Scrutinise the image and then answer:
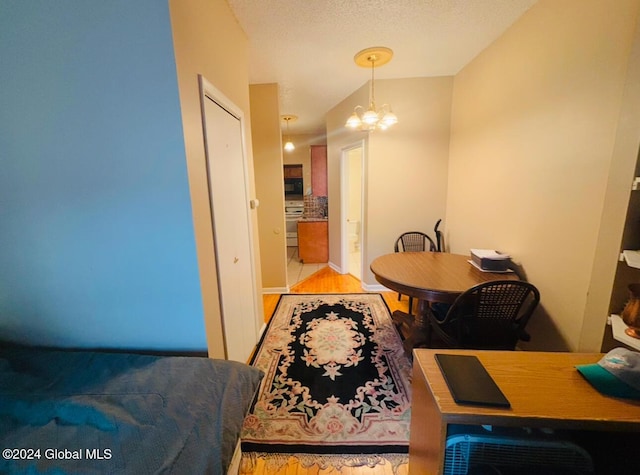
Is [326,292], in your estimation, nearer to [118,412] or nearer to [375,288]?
[375,288]

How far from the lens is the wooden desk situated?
724 mm

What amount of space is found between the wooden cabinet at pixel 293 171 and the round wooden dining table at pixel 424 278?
4.19 m

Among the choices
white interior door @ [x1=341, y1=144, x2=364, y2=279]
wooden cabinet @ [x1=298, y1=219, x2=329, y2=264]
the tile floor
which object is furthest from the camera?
wooden cabinet @ [x1=298, y1=219, x2=329, y2=264]

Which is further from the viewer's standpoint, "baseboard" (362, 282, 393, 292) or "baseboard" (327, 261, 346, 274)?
"baseboard" (327, 261, 346, 274)

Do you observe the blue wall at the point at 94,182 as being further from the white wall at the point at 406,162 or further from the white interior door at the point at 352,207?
the white interior door at the point at 352,207

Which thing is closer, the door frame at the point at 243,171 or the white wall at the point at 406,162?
the door frame at the point at 243,171

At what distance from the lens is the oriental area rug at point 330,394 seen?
1389 mm

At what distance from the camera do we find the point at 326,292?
140 inches

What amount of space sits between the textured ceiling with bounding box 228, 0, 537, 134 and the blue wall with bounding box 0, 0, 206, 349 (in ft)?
3.77

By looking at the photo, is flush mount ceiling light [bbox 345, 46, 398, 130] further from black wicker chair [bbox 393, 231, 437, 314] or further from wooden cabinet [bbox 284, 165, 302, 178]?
wooden cabinet [bbox 284, 165, 302, 178]

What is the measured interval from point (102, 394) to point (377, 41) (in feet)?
9.93

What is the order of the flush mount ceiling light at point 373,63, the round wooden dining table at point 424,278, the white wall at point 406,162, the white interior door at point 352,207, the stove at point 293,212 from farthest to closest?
the stove at point 293,212 < the white interior door at point 352,207 < the white wall at point 406,162 < the flush mount ceiling light at point 373,63 < the round wooden dining table at point 424,278

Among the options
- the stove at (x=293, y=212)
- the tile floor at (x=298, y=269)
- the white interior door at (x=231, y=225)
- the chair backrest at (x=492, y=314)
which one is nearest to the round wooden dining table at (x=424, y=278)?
the chair backrest at (x=492, y=314)

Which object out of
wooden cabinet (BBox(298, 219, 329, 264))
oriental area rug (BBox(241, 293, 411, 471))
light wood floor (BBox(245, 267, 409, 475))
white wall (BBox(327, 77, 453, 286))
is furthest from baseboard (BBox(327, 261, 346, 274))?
oriental area rug (BBox(241, 293, 411, 471))
